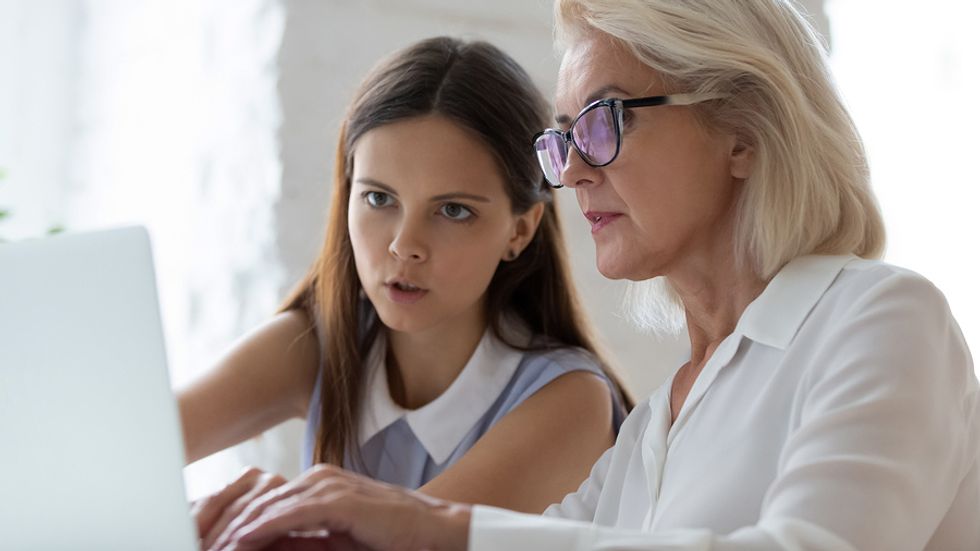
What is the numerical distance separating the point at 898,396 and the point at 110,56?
121 inches

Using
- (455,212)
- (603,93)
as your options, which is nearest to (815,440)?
(603,93)

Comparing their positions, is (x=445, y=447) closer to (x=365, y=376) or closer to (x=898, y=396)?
(x=365, y=376)

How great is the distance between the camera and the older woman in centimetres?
89

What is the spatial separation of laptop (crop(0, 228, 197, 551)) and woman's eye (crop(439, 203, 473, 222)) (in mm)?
1086

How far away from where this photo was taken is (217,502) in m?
0.95

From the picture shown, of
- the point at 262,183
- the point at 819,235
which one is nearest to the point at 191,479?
the point at 262,183

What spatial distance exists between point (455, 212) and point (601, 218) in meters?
0.54

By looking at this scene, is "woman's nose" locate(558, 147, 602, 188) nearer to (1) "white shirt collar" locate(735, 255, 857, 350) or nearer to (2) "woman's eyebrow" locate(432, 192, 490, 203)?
(1) "white shirt collar" locate(735, 255, 857, 350)

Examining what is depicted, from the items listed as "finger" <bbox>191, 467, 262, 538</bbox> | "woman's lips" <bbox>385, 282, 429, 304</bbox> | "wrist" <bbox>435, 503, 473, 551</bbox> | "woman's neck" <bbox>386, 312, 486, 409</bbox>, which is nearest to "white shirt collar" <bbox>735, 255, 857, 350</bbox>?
"wrist" <bbox>435, 503, 473, 551</bbox>

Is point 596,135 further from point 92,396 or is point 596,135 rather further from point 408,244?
point 92,396

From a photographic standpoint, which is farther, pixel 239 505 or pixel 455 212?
pixel 455 212

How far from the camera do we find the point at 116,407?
2.54 ft

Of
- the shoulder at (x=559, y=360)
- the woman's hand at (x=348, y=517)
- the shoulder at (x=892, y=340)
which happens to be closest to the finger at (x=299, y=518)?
the woman's hand at (x=348, y=517)

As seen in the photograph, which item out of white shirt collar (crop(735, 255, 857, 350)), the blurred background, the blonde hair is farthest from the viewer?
the blurred background
